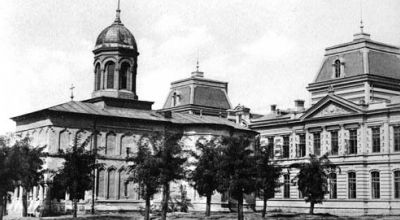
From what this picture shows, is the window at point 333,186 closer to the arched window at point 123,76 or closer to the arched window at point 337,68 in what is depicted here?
the arched window at point 337,68

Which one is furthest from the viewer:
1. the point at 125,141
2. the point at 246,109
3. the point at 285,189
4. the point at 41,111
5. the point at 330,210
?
the point at 246,109

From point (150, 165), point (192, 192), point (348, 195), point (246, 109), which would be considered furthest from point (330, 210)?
point (150, 165)

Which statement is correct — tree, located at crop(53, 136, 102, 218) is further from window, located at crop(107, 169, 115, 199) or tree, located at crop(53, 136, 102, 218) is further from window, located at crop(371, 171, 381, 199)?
window, located at crop(371, 171, 381, 199)

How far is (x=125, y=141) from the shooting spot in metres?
56.7

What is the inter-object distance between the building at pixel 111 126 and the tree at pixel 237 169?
15406 millimetres

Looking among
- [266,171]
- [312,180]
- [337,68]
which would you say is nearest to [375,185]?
[312,180]

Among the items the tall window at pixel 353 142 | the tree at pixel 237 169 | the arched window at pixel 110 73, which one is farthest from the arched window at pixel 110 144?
the tall window at pixel 353 142

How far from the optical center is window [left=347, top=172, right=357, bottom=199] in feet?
194

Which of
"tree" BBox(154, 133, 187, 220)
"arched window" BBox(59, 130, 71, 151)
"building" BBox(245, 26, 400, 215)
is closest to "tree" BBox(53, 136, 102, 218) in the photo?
"tree" BBox(154, 133, 187, 220)

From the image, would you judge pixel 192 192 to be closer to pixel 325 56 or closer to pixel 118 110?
pixel 118 110

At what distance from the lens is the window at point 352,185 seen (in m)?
59.2

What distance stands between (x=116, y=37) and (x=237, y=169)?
24424 mm

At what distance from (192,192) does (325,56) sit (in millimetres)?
21289

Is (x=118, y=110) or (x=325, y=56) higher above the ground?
(x=325, y=56)
